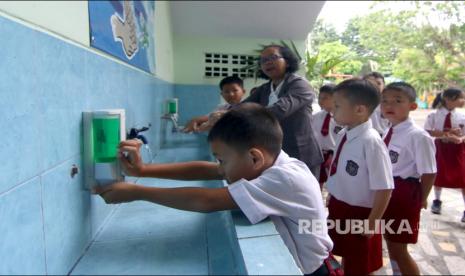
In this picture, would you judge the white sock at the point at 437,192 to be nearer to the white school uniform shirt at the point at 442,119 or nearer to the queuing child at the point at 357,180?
the white school uniform shirt at the point at 442,119

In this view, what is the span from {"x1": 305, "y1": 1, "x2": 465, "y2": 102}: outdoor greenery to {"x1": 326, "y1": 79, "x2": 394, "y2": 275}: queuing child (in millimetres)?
131

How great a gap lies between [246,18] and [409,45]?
348cm

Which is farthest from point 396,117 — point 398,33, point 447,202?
point 447,202

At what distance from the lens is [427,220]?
5.19 feet

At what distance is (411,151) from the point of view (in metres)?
1.38

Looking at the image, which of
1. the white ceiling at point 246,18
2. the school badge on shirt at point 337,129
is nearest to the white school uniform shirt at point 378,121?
the school badge on shirt at point 337,129

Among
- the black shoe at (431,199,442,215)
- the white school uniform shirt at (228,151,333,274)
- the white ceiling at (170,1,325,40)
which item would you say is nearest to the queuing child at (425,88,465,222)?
the black shoe at (431,199,442,215)

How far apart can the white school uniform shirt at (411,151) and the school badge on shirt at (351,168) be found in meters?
0.27

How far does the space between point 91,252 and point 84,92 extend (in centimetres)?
42

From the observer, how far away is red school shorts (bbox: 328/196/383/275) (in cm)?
131

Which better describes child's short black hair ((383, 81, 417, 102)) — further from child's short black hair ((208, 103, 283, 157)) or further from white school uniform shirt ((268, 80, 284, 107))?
child's short black hair ((208, 103, 283, 157))

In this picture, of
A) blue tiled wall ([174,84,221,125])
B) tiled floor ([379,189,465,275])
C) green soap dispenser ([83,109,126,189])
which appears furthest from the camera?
blue tiled wall ([174,84,221,125])

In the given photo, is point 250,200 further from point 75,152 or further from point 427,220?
point 427,220

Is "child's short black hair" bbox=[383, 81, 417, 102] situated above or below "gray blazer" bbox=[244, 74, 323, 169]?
above
